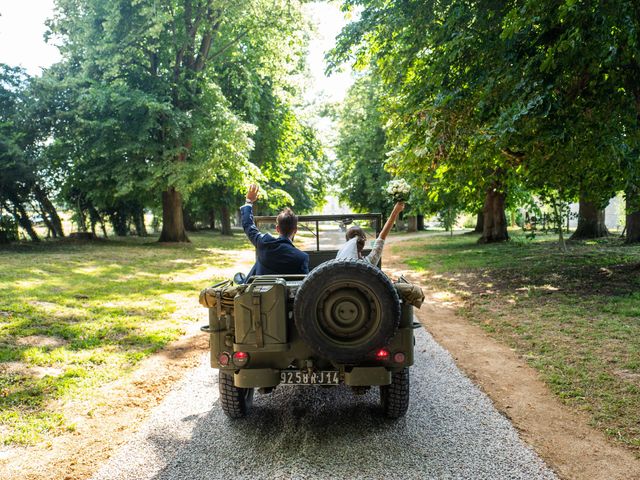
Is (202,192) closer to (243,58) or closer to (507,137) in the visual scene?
(243,58)

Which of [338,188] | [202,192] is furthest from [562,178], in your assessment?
[338,188]

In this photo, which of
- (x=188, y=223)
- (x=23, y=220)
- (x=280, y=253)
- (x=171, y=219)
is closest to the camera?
(x=280, y=253)

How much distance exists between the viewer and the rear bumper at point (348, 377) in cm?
364

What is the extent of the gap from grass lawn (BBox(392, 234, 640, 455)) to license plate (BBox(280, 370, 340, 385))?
245cm

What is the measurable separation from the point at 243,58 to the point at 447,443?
22.1 m

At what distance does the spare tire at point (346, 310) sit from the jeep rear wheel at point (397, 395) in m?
0.64

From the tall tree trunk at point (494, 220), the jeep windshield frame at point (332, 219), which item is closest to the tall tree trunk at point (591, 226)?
the tall tree trunk at point (494, 220)

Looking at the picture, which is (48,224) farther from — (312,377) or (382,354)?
(382,354)

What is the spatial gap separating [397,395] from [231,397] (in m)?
1.48

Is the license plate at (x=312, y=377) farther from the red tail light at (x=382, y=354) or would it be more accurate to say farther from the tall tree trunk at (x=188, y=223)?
the tall tree trunk at (x=188, y=223)

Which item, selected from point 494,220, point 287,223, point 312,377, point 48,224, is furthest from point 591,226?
point 48,224

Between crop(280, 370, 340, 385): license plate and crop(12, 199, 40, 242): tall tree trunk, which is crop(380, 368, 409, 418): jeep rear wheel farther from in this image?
crop(12, 199, 40, 242): tall tree trunk

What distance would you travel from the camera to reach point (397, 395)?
157 inches

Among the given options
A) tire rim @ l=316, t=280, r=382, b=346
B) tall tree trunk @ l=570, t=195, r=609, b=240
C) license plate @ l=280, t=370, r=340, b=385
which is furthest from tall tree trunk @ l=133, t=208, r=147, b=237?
tire rim @ l=316, t=280, r=382, b=346
